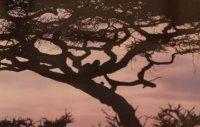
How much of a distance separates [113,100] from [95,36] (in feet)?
6.01

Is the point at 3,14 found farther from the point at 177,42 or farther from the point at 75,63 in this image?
the point at 177,42

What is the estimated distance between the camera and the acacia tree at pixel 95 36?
582 inches

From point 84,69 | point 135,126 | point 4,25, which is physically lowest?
point 135,126

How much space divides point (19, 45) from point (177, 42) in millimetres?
3965

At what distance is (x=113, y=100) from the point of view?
16906 mm

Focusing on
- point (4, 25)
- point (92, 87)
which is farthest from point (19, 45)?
point (92, 87)

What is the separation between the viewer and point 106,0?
14.4 meters

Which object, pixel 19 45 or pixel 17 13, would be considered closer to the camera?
pixel 17 13

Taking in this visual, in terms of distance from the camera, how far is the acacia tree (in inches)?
582

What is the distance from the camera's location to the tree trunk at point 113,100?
16.7 m

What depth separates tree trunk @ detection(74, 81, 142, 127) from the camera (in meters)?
16.7

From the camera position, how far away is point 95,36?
16109mm

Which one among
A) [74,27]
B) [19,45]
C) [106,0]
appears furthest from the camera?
[19,45]

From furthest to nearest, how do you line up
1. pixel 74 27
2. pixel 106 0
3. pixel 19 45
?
1. pixel 19 45
2. pixel 74 27
3. pixel 106 0
